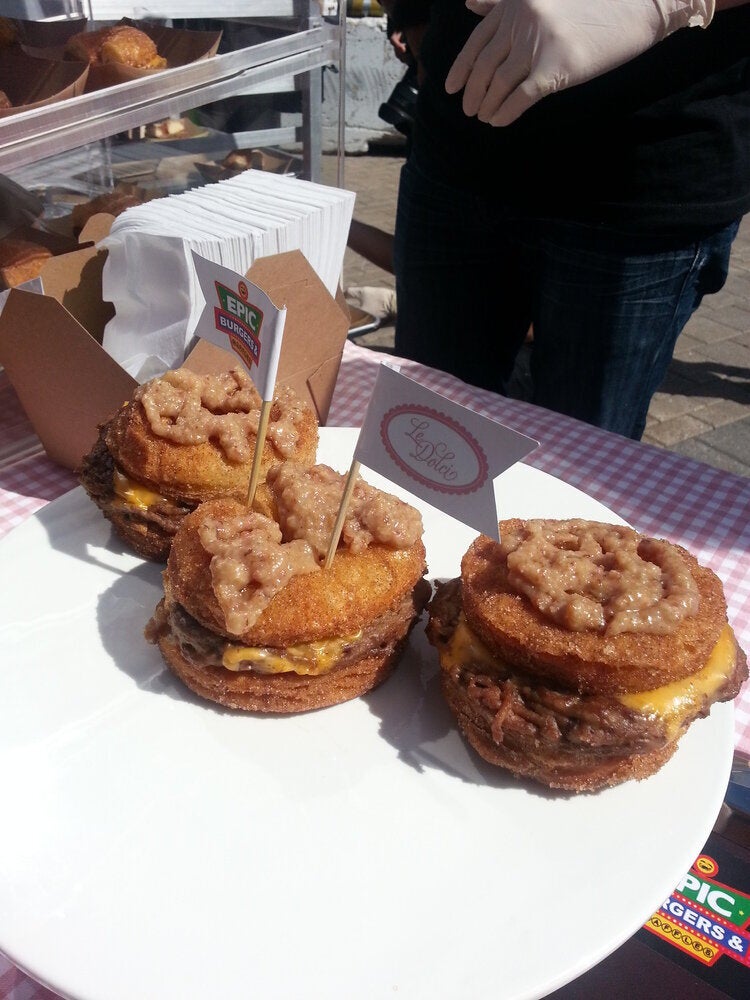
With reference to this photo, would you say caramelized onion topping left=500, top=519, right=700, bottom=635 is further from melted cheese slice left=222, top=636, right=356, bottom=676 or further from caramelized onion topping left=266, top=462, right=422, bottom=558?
melted cheese slice left=222, top=636, right=356, bottom=676

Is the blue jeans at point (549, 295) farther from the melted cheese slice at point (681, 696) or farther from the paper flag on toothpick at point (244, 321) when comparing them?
the melted cheese slice at point (681, 696)

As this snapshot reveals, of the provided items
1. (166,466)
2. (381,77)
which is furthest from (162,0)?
(381,77)

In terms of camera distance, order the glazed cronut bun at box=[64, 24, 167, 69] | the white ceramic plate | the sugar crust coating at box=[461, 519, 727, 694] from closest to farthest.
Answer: the white ceramic plate
the sugar crust coating at box=[461, 519, 727, 694]
the glazed cronut bun at box=[64, 24, 167, 69]

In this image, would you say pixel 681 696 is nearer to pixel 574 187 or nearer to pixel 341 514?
pixel 341 514

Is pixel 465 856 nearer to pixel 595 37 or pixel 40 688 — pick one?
pixel 40 688

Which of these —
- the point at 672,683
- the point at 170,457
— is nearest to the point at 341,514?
the point at 170,457

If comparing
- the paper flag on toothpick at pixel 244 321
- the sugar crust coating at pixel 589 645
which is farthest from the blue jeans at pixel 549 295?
the sugar crust coating at pixel 589 645

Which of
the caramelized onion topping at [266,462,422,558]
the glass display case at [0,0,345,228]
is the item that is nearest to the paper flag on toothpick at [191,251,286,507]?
the caramelized onion topping at [266,462,422,558]
